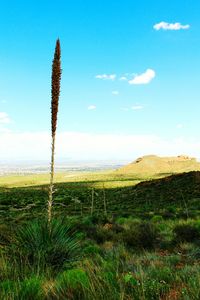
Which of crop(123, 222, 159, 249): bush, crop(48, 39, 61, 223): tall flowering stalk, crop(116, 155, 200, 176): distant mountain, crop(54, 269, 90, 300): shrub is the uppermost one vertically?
crop(116, 155, 200, 176): distant mountain

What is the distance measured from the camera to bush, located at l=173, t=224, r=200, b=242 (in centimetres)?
1145

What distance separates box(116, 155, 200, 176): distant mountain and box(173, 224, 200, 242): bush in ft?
383

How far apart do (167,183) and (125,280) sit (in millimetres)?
42929

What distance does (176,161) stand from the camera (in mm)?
151000

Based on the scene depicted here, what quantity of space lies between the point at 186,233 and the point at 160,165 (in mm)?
131944

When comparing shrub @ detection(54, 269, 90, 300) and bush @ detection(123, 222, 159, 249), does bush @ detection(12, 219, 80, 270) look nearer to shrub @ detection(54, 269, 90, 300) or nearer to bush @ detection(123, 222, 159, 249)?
shrub @ detection(54, 269, 90, 300)

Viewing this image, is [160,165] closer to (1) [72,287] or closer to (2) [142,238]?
(2) [142,238]

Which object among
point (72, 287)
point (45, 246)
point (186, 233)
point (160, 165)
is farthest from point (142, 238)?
point (160, 165)

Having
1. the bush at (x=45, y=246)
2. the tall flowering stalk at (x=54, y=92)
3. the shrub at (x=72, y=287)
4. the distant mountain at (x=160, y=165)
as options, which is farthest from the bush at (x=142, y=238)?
the distant mountain at (x=160, y=165)

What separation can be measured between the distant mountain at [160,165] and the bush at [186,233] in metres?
117

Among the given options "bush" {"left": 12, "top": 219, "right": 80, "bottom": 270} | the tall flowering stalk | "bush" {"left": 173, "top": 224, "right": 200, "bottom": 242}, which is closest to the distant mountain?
"bush" {"left": 173, "top": 224, "right": 200, "bottom": 242}

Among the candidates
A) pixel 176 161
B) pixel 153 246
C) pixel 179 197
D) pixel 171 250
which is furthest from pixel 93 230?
pixel 176 161

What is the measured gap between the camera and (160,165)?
14238cm

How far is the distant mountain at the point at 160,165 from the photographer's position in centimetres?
13245
